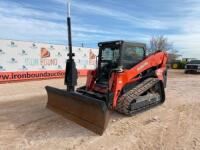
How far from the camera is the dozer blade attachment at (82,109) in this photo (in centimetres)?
468

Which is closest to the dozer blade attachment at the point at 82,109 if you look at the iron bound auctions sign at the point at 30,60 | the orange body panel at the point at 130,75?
the orange body panel at the point at 130,75

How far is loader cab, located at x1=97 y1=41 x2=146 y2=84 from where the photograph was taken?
603 cm

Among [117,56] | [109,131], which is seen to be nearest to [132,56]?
[117,56]

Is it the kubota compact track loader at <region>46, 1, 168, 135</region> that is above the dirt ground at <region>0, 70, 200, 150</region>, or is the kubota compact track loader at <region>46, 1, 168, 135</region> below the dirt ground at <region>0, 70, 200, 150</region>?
above

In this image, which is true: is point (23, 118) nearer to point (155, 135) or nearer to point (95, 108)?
point (95, 108)

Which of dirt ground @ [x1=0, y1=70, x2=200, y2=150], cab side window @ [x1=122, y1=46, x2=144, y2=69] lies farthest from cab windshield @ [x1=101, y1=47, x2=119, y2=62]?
dirt ground @ [x1=0, y1=70, x2=200, y2=150]

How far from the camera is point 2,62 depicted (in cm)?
1348

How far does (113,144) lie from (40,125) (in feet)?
6.70

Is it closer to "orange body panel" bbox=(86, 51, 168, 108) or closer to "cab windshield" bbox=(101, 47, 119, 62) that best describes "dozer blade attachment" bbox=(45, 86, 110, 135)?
"orange body panel" bbox=(86, 51, 168, 108)

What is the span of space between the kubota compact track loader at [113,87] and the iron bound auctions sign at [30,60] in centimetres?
838

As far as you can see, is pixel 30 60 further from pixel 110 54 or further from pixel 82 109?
pixel 82 109

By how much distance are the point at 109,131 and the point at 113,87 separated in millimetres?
1162

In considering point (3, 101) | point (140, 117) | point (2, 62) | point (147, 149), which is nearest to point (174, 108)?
point (140, 117)

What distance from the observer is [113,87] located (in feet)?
18.1
